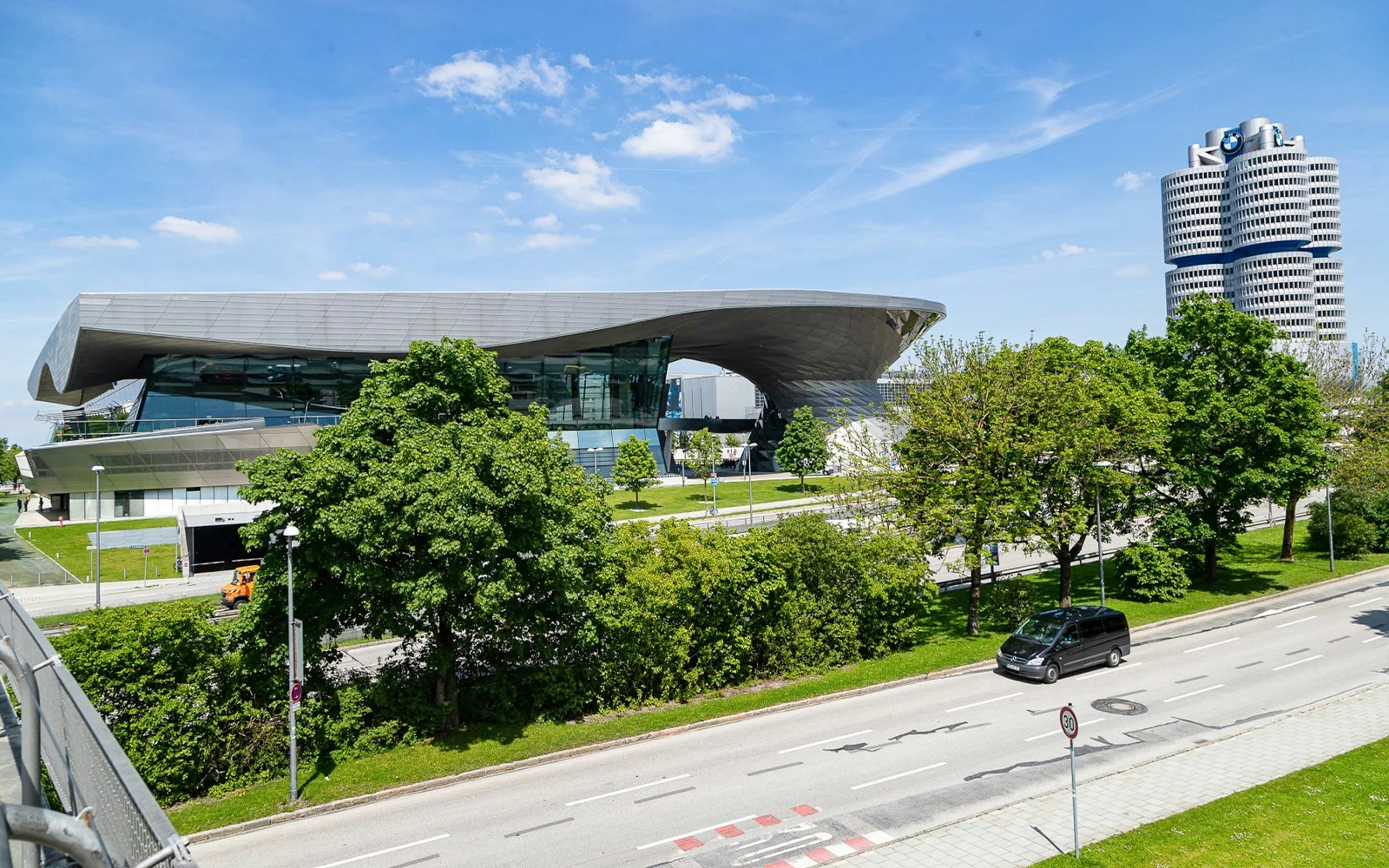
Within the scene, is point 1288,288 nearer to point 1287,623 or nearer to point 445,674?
point 1287,623

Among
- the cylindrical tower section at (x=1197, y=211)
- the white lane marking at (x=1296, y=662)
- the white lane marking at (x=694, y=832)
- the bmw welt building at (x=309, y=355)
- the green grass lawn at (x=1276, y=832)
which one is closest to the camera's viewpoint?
the green grass lawn at (x=1276, y=832)

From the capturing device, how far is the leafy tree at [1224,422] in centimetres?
2872

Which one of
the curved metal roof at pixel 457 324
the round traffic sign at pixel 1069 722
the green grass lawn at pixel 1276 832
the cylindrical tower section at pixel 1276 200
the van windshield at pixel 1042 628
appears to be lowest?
the green grass lawn at pixel 1276 832

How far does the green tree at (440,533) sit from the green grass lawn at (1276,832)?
11.2 meters

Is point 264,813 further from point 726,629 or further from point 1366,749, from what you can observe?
point 1366,749

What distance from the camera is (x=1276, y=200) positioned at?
542 ft

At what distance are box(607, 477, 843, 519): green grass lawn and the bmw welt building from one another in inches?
272

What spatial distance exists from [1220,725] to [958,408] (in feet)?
37.8

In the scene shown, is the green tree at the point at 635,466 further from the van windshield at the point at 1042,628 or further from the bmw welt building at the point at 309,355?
the van windshield at the point at 1042,628

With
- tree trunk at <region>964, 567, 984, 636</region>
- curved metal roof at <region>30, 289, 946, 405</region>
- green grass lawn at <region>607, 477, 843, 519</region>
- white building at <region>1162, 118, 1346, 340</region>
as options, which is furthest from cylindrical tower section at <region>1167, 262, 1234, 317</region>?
tree trunk at <region>964, 567, 984, 636</region>

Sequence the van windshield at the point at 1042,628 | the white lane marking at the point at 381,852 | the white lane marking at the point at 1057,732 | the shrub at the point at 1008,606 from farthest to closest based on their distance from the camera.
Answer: the shrub at the point at 1008,606 → the van windshield at the point at 1042,628 → the white lane marking at the point at 1057,732 → the white lane marking at the point at 381,852

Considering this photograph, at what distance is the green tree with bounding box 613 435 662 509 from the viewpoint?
209 feet

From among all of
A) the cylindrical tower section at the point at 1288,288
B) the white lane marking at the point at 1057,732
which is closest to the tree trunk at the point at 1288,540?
the white lane marking at the point at 1057,732

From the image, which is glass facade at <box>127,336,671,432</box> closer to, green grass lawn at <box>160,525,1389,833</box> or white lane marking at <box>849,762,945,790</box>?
green grass lawn at <box>160,525,1389,833</box>
